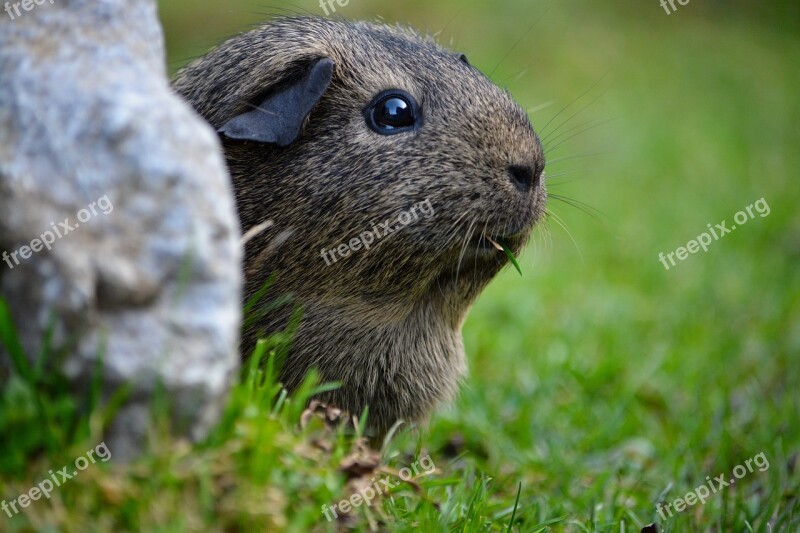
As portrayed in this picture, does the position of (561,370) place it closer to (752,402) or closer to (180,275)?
(752,402)

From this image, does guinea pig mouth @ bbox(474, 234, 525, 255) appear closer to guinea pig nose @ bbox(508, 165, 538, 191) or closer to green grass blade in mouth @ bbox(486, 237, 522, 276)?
green grass blade in mouth @ bbox(486, 237, 522, 276)
